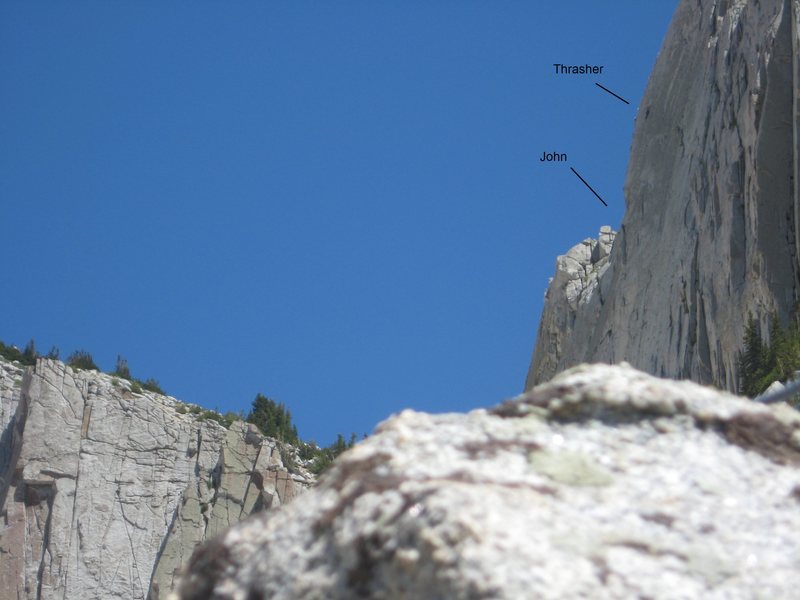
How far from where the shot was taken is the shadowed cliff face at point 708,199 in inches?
1172

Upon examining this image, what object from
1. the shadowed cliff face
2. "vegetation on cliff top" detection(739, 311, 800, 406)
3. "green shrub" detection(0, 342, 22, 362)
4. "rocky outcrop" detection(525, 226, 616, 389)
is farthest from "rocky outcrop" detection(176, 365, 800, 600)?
"green shrub" detection(0, 342, 22, 362)

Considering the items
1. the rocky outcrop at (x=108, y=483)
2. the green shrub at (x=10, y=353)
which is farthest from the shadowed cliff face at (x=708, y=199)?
the green shrub at (x=10, y=353)

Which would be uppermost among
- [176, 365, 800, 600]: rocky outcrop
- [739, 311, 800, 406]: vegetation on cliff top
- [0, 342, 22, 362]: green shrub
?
[0, 342, 22, 362]: green shrub

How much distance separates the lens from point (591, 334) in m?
48.3

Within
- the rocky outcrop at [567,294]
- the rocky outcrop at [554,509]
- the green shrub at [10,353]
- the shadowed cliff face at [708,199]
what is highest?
the green shrub at [10,353]

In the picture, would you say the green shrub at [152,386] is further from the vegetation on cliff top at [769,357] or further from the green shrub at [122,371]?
the vegetation on cliff top at [769,357]

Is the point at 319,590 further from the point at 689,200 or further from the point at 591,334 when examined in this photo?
the point at 591,334

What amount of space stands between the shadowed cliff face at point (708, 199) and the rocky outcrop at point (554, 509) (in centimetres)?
2398

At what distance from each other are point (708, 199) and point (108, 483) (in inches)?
1668

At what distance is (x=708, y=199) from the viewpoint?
33938 millimetres

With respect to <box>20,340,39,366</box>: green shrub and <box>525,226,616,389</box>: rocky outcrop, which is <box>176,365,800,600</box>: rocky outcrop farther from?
<box>20,340,39,366</box>: green shrub

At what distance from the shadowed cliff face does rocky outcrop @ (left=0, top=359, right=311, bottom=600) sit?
2814cm

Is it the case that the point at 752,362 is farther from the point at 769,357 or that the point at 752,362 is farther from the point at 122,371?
the point at 122,371

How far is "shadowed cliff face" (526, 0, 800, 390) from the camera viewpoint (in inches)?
1172
